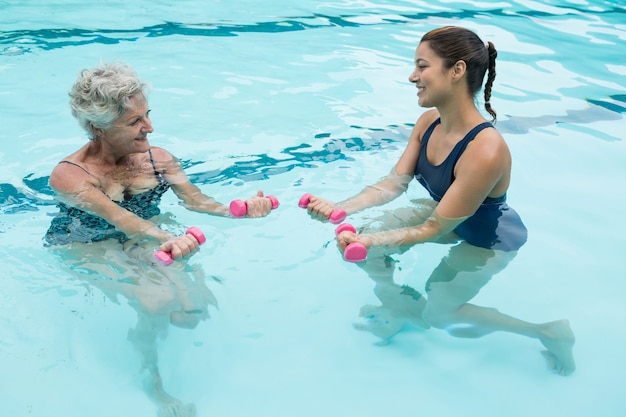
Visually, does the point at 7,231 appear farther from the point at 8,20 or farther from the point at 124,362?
the point at 8,20

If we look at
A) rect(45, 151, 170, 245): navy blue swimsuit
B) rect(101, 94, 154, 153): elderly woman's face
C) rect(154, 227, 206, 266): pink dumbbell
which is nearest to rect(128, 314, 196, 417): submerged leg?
rect(154, 227, 206, 266): pink dumbbell

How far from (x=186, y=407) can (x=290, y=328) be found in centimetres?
76

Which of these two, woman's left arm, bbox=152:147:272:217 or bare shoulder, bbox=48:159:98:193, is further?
woman's left arm, bbox=152:147:272:217

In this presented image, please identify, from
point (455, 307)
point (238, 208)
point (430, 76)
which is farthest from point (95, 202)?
point (455, 307)

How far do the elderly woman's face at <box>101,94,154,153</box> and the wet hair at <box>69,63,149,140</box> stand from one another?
0.03 metres

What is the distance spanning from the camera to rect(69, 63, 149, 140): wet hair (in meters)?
3.21

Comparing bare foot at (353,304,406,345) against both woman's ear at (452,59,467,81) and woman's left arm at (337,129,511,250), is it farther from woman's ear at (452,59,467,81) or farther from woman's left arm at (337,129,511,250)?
woman's ear at (452,59,467,81)

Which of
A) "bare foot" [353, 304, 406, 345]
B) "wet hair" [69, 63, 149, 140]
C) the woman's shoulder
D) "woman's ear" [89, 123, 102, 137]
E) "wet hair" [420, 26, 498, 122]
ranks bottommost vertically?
"bare foot" [353, 304, 406, 345]

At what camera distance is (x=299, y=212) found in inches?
177

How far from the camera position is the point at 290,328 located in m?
3.49

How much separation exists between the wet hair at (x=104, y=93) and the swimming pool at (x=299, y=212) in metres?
0.88

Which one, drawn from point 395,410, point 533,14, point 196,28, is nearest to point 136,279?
point 395,410

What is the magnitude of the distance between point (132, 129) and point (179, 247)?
2.48 ft

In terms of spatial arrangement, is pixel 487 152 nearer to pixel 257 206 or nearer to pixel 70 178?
pixel 257 206
